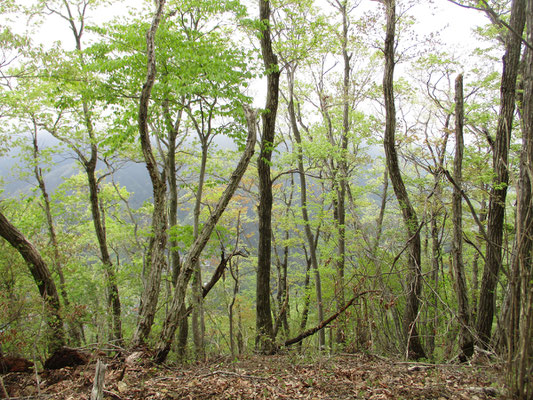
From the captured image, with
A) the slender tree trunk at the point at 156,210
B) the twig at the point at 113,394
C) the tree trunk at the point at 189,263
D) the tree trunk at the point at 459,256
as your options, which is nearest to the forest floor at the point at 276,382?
the twig at the point at 113,394

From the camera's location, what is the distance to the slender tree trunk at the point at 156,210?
514 cm

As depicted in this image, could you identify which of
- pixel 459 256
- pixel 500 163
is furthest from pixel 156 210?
pixel 500 163

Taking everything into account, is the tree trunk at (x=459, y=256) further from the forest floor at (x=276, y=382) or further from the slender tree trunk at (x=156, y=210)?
the slender tree trunk at (x=156, y=210)

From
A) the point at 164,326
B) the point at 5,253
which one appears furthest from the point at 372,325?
the point at 5,253

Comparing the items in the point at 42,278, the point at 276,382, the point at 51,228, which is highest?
the point at 51,228

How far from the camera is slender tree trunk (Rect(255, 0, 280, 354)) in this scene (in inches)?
281

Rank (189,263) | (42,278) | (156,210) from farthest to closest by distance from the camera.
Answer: (42,278), (156,210), (189,263)

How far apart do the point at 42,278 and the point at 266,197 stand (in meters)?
5.19

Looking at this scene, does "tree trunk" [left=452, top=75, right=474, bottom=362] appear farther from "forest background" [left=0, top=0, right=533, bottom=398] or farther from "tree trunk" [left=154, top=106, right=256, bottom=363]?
"tree trunk" [left=154, top=106, right=256, bottom=363]

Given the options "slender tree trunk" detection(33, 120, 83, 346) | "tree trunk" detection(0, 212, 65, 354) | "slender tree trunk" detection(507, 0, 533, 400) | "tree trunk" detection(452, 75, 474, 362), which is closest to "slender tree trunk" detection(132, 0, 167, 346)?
"tree trunk" detection(0, 212, 65, 354)

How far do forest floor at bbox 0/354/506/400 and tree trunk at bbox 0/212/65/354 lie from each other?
2078mm

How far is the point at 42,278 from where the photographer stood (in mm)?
6938

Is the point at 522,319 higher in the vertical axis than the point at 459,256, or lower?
lower

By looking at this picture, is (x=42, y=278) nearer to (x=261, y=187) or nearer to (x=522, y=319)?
(x=261, y=187)
